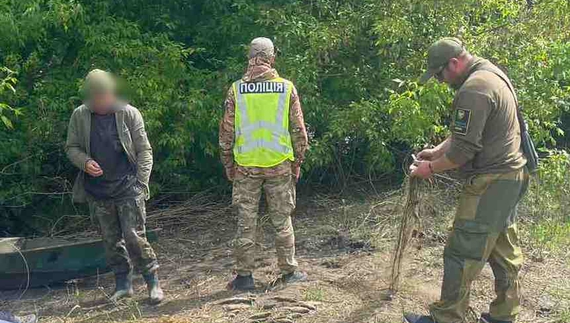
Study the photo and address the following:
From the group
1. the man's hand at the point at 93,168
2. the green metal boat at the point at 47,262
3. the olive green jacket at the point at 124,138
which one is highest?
the olive green jacket at the point at 124,138

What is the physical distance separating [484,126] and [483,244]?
0.77 m

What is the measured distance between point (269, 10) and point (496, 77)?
3720 mm

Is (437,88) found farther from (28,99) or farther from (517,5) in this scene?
(28,99)

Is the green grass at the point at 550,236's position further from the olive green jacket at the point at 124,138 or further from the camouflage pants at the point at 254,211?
the olive green jacket at the point at 124,138

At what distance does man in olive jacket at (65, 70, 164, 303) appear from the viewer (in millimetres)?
5824

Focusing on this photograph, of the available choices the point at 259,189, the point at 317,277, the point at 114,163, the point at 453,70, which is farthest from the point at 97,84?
the point at 453,70

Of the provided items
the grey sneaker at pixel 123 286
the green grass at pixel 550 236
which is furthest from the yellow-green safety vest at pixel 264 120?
the green grass at pixel 550 236

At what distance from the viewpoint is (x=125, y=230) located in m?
5.88

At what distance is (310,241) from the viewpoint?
7496 millimetres

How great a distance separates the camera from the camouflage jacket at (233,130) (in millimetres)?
5820

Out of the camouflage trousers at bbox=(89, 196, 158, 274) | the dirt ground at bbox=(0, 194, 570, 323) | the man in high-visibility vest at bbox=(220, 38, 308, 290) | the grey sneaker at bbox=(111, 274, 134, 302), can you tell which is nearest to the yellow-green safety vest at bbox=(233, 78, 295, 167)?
the man in high-visibility vest at bbox=(220, 38, 308, 290)

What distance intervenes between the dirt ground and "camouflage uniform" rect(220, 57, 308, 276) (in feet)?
1.11

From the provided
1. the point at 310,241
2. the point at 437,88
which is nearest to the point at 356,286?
the point at 310,241

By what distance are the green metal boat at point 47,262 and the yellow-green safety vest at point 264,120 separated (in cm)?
187
